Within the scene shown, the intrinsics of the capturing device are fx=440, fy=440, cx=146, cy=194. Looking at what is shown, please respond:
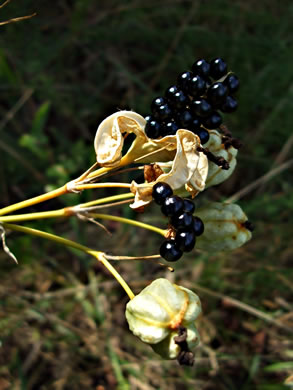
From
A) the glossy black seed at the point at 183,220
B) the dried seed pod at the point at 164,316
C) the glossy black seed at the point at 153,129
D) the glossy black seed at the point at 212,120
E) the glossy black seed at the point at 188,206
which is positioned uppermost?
the glossy black seed at the point at 153,129

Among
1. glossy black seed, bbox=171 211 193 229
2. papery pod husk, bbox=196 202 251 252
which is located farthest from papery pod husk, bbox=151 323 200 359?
papery pod husk, bbox=196 202 251 252

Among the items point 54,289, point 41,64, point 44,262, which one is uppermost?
point 41,64

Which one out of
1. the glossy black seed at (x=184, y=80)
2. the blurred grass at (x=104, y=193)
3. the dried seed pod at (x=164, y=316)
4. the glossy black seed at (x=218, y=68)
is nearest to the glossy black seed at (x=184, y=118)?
the glossy black seed at (x=184, y=80)

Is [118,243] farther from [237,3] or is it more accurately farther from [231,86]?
[237,3]

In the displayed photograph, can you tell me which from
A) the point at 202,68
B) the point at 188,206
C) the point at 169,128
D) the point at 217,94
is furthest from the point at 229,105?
the point at 188,206

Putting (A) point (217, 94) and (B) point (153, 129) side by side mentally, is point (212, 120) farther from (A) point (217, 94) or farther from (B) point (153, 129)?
(B) point (153, 129)

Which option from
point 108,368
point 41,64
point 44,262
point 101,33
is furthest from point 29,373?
point 101,33

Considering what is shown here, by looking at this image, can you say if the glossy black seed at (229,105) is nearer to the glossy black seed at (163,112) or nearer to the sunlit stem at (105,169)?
the glossy black seed at (163,112)
